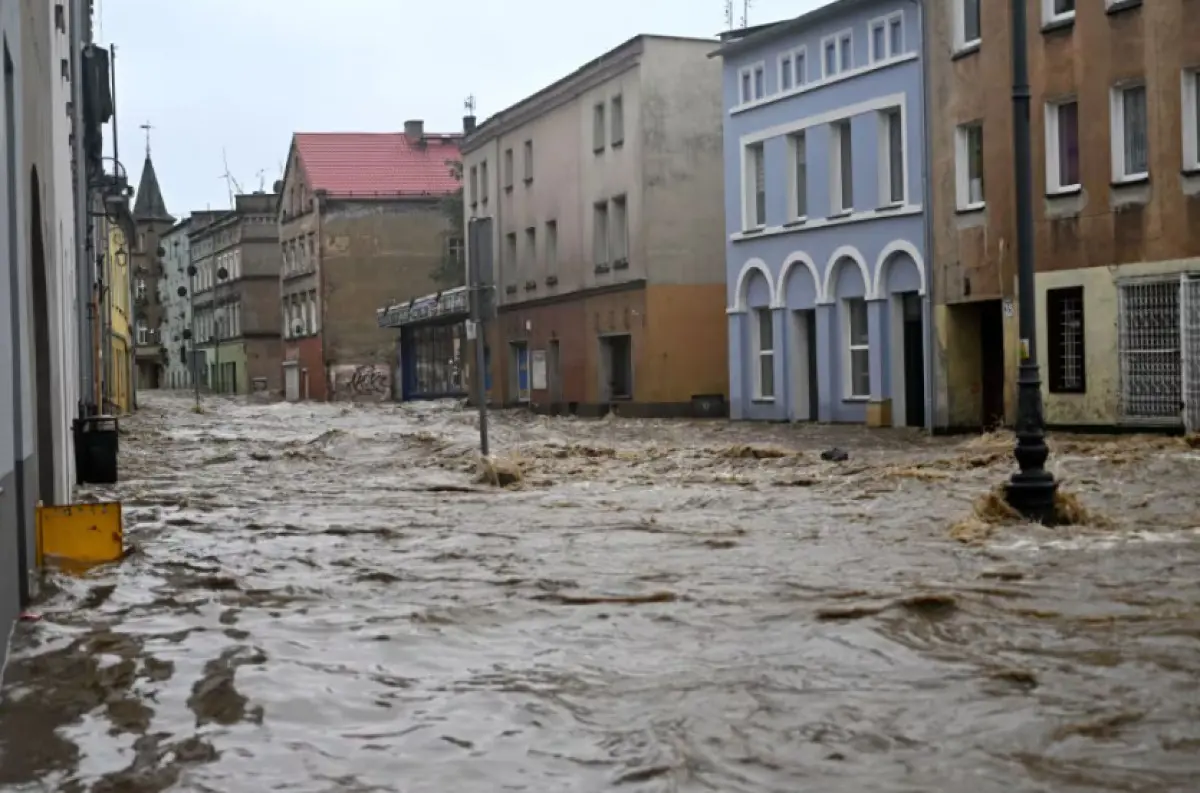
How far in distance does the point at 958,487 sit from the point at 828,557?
6.10 m

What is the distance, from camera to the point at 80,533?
12570 mm

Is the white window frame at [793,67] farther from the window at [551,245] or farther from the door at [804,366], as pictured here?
the window at [551,245]

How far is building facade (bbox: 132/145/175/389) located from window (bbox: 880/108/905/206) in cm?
10609

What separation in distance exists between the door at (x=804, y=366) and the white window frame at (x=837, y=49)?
211 inches

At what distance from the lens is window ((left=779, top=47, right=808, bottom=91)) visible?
3800cm

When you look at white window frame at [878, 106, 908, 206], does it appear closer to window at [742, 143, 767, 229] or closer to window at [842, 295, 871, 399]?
window at [842, 295, 871, 399]

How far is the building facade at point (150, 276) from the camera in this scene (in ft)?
444

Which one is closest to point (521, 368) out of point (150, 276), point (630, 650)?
point (630, 650)

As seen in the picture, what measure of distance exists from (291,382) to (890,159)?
61.7 meters

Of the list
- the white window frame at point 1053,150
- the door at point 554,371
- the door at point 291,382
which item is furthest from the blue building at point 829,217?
the door at point 291,382

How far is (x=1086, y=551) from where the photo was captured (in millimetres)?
12266

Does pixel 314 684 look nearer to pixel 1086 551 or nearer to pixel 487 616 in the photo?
pixel 487 616

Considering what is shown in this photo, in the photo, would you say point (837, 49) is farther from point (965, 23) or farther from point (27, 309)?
point (27, 309)


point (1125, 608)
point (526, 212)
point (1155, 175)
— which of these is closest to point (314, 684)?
point (1125, 608)
